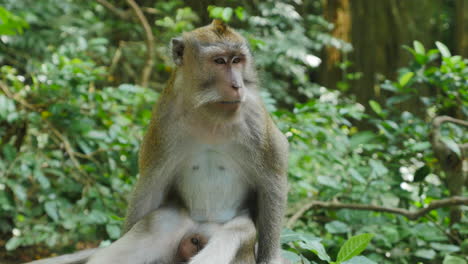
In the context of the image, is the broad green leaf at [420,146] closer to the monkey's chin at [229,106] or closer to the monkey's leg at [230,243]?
the monkey's leg at [230,243]

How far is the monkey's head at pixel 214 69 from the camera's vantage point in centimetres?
275

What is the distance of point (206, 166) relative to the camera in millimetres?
3061

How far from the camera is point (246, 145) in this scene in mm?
3031

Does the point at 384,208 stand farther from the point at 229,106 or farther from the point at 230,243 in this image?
the point at 229,106

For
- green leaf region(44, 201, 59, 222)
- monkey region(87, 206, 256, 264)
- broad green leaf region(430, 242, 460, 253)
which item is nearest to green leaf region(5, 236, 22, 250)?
Result: green leaf region(44, 201, 59, 222)

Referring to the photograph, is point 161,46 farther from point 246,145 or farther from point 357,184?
point 246,145

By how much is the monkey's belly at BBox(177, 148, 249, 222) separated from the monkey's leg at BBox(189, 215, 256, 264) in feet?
0.41

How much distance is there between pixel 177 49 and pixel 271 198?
3.55 feet

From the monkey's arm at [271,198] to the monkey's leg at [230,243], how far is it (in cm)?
10

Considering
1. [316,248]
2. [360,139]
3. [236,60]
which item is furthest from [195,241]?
[360,139]

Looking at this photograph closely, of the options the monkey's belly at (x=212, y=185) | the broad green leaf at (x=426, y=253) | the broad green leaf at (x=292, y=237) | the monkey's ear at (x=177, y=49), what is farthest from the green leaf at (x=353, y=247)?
the monkey's ear at (x=177, y=49)

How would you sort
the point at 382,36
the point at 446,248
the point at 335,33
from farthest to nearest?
the point at 335,33 < the point at 382,36 < the point at 446,248

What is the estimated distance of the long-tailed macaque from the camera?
294 centimetres

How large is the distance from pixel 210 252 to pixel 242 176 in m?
0.56
